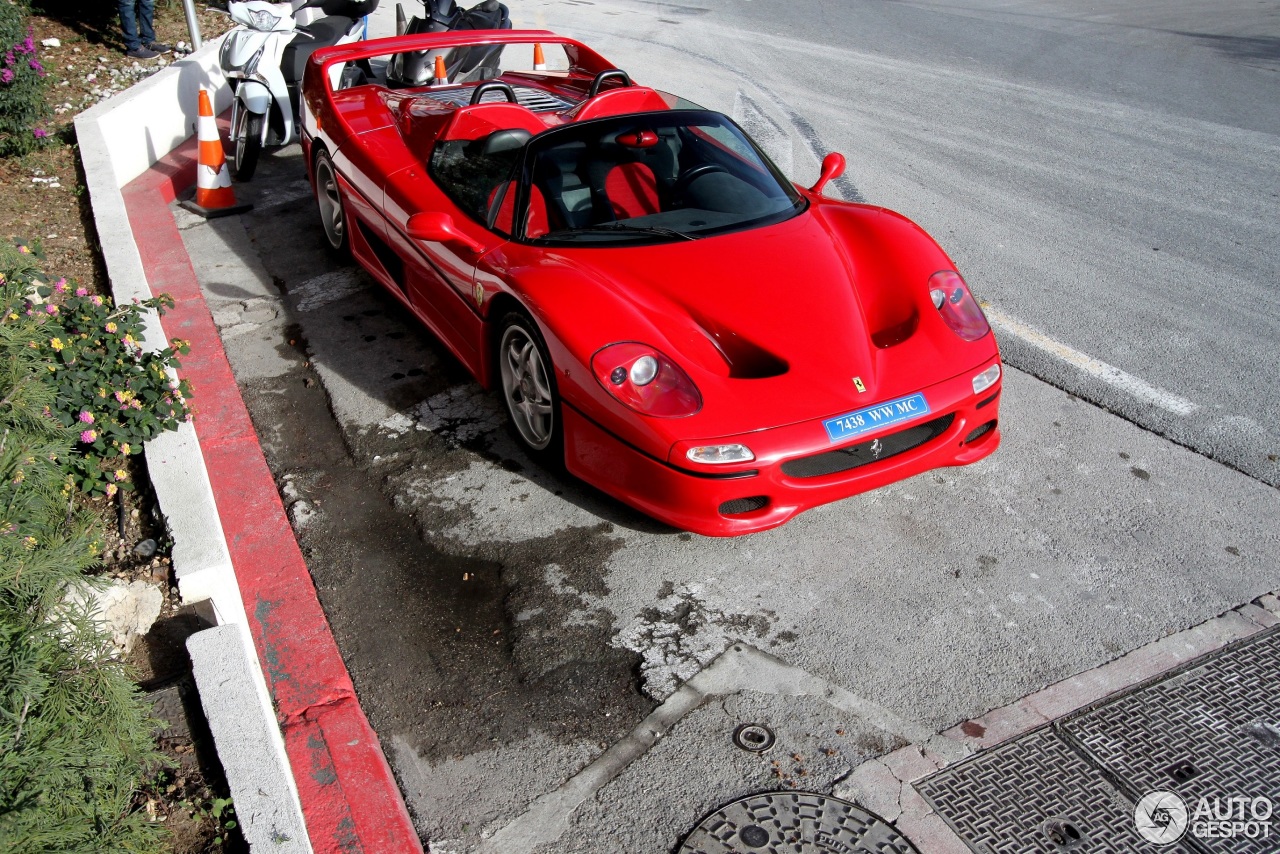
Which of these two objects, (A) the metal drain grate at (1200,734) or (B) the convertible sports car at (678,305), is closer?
(A) the metal drain grate at (1200,734)

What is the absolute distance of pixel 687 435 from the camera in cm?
339

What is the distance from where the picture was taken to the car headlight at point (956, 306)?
3.93 meters

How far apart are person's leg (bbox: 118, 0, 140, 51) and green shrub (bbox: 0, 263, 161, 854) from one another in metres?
7.80

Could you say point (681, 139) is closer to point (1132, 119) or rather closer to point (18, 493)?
point (18, 493)

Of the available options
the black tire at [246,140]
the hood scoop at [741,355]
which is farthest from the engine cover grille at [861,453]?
the black tire at [246,140]

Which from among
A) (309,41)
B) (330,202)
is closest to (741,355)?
(330,202)

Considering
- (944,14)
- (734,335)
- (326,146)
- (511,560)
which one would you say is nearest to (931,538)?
(734,335)

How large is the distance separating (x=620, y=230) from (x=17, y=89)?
204 inches

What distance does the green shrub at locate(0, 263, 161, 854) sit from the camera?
2182mm

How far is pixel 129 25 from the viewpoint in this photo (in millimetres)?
9336

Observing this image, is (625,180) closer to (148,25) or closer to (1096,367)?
(1096,367)

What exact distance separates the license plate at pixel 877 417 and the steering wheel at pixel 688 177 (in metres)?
1.42

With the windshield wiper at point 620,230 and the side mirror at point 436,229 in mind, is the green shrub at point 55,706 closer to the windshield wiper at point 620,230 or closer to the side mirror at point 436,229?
the side mirror at point 436,229

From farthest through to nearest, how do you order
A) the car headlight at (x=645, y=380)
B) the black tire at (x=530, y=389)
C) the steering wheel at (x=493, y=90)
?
the steering wheel at (x=493, y=90)
the black tire at (x=530, y=389)
the car headlight at (x=645, y=380)
